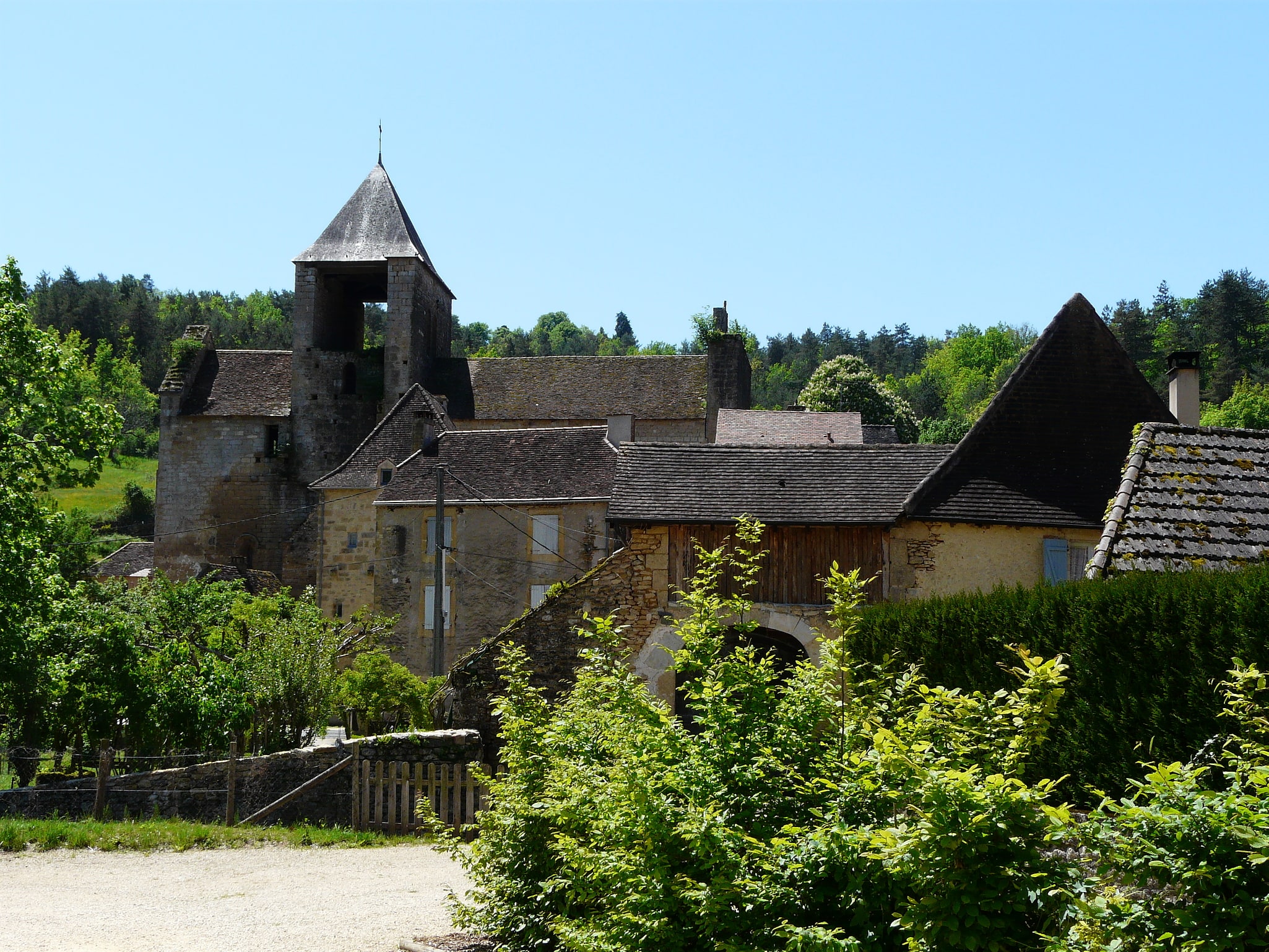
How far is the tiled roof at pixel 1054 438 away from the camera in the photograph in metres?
14.5

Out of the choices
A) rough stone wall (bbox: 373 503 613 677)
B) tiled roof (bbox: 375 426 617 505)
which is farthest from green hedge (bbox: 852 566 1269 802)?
tiled roof (bbox: 375 426 617 505)

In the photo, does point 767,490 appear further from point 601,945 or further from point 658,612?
point 601,945

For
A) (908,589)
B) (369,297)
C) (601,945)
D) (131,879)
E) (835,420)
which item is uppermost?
(369,297)

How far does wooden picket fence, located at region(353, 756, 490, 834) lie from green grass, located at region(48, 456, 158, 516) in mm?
58556

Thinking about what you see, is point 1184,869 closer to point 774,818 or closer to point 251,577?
point 774,818

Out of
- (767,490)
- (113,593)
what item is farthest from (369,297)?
(767,490)

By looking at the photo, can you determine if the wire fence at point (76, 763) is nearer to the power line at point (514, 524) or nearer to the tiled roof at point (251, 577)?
the power line at point (514, 524)

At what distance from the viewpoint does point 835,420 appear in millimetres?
34188

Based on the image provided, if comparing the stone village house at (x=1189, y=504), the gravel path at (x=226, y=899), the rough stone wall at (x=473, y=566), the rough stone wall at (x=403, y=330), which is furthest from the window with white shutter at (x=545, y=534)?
the stone village house at (x=1189, y=504)

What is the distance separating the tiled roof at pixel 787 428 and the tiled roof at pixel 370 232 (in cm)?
1516

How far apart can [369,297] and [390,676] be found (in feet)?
100

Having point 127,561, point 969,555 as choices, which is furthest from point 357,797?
point 127,561

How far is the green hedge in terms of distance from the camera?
7.22 metres

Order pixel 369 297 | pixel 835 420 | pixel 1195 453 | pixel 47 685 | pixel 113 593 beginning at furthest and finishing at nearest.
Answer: pixel 369 297 → pixel 835 420 → pixel 113 593 → pixel 47 685 → pixel 1195 453
